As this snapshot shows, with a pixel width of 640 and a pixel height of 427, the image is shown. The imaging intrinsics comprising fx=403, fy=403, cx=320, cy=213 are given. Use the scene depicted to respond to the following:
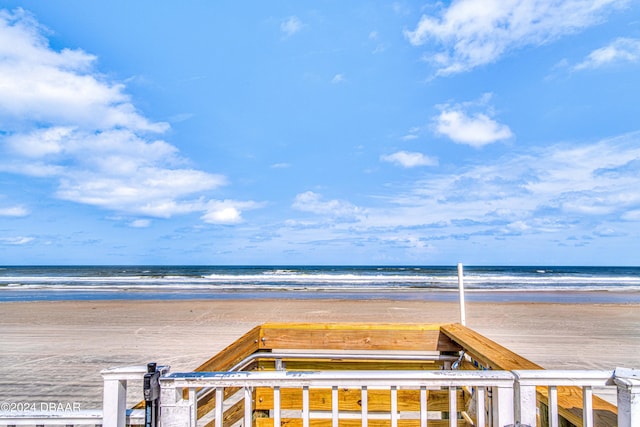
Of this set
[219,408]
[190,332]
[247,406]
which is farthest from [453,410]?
[190,332]

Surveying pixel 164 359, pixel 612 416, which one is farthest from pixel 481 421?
pixel 164 359

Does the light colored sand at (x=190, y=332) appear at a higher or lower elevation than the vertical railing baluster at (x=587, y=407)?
lower

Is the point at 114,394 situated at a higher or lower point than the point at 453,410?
higher

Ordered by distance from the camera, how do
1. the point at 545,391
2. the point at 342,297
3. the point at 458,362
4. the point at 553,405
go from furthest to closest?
the point at 342,297, the point at 458,362, the point at 545,391, the point at 553,405

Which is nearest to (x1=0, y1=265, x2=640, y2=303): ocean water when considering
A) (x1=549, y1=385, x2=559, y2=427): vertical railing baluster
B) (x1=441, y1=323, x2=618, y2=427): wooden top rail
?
(x1=441, y1=323, x2=618, y2=427): wooden top rail

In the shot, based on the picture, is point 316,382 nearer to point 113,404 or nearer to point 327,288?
point 113,404

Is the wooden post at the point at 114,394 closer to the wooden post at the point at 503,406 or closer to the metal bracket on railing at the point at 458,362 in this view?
the wooden post at the point at 503,406

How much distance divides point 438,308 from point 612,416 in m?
12.4

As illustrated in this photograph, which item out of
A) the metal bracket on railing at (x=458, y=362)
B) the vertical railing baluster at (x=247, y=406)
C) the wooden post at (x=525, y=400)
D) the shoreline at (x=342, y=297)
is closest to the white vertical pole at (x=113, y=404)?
the vertical railing baluster at (x=247, y=406)

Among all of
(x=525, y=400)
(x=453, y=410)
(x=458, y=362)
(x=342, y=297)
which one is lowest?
(x=342, y=297)

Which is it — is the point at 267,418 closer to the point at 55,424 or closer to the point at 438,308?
the point at 55,424

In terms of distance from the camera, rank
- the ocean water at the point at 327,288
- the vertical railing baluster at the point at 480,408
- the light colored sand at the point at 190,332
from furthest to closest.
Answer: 1. the ocean water at the point at 327,288
2. the light colored sand at the point at 190,332
3. the vertical railing baluster at the point at 480,408

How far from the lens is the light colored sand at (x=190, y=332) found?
5617 millimetres

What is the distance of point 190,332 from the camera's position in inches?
338
